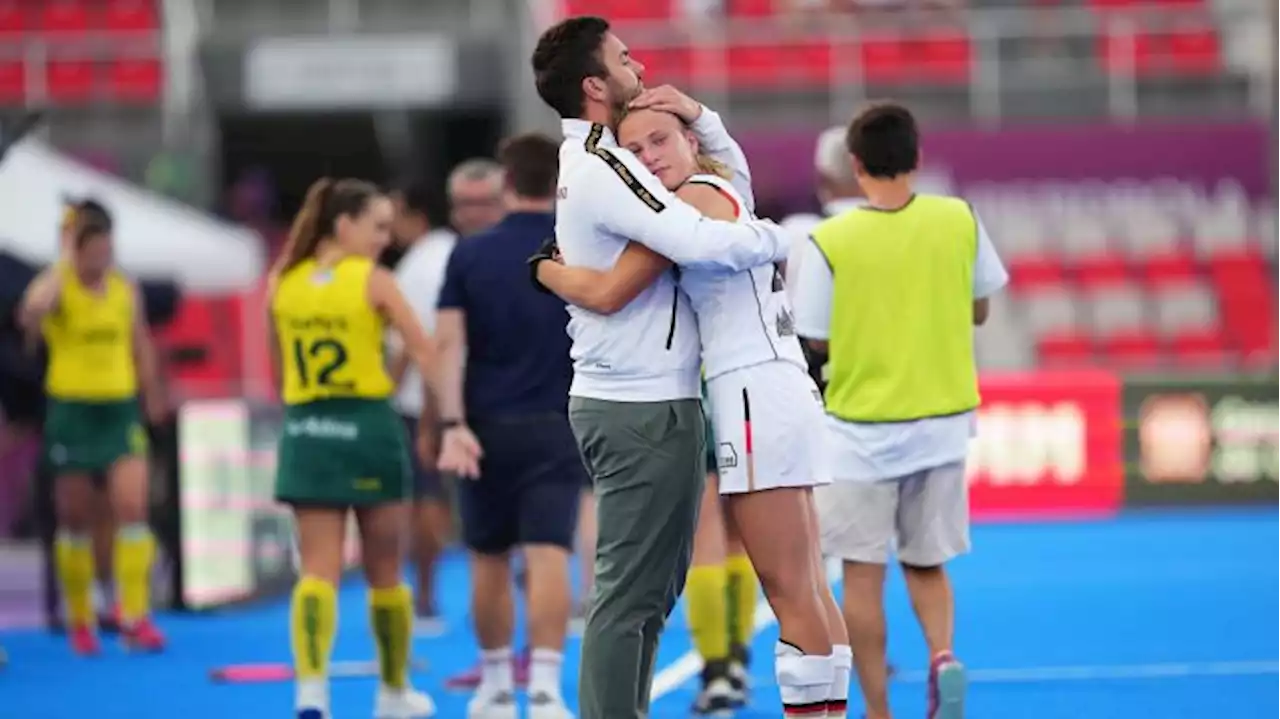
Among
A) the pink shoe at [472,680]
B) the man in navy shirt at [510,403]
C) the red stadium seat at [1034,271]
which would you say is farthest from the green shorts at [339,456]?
the red stadium seat at [1034,271]

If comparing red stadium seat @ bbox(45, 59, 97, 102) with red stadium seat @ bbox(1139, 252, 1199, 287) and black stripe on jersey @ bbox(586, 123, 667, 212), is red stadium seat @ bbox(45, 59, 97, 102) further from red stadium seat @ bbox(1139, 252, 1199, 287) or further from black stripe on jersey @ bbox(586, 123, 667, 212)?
black stripe on jersey @ bbox(586, 123, 667, 212)

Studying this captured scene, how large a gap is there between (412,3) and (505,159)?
1947 centimetres

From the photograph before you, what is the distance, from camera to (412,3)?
28.6 m

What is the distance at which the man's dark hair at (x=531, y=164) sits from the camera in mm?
9352

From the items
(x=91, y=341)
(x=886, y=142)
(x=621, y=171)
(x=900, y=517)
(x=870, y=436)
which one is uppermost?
(x=886, y=142)

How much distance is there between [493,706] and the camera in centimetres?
956

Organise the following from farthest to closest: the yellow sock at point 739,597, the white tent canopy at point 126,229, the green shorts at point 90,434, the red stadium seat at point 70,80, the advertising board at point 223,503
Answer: the red stadium seat at point 70,80, the white tent canopy at point 126,229, the advertising board at point 223,503, the green shorts at point 90,434, the yellow sock at point 739,597

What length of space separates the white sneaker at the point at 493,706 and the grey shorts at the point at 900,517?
1813 millimetres

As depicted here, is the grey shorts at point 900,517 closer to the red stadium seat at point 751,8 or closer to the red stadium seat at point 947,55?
the red stadium seat at point 947,55

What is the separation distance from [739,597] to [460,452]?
5.50ft

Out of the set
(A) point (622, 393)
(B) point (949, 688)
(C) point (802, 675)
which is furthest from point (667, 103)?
(B) point (949, 688)

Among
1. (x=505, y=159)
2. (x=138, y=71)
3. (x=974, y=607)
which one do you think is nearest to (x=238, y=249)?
(x=974, y=607)

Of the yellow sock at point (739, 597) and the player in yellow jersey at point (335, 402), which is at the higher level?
the player in yellow jersey at point (335, 402)

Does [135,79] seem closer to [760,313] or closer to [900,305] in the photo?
[900,305]
